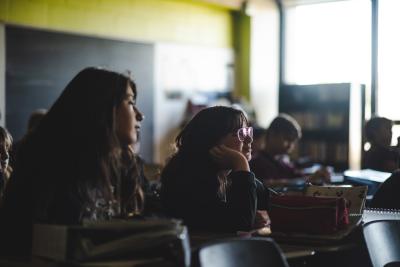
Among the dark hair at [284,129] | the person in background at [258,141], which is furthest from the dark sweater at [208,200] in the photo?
the person in background at [258,141]

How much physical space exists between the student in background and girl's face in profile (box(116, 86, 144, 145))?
0.51 meters

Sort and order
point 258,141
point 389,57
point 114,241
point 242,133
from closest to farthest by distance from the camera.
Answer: point 114,241 → point 242,133 → point 258,141 → point 389,57

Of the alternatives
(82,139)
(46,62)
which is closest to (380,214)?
(82,139)

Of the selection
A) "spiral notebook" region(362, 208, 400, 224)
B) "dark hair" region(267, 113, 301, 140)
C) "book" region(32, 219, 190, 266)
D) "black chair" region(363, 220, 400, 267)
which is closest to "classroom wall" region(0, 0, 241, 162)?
"dark hair" region(267, 113, 301, 140)

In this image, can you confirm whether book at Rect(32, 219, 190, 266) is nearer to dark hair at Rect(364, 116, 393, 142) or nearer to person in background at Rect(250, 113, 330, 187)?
person in background at Rect(250, 113, 330, 187)

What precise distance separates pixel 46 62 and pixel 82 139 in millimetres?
4290

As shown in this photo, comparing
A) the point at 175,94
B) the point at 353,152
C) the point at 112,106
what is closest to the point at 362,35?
the point at 353,152

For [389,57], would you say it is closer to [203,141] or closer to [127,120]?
[203,141]

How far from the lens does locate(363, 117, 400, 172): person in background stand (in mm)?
4316

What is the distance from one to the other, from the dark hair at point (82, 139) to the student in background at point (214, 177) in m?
0.52

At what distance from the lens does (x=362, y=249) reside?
2516mm

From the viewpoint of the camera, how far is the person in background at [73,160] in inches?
77.7

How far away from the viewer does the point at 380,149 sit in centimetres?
463

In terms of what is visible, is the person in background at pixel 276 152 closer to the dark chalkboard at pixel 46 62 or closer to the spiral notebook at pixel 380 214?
the dark chalkboard at pixel 46 62
